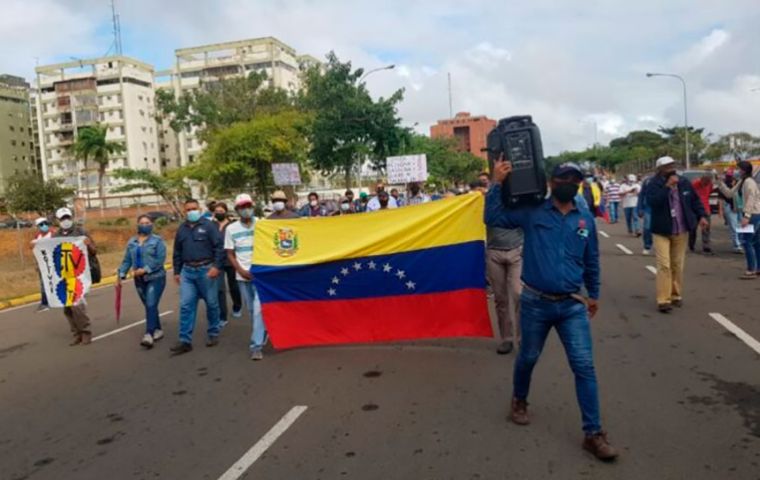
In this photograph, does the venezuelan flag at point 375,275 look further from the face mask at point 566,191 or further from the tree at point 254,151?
the tree at point 254,151

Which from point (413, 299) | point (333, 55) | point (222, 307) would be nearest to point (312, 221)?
point (413, 299)

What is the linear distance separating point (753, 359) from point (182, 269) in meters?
6.26

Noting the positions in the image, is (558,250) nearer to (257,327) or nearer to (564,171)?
(564,171)

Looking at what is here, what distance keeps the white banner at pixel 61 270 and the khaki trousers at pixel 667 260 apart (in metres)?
7.55

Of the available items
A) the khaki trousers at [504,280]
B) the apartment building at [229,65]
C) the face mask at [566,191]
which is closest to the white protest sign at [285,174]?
the khaki trousers at [504,280]

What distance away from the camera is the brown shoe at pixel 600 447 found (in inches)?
165

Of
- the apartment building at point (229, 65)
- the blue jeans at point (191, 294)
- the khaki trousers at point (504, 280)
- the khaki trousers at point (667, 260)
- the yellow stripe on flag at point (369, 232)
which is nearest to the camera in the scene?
the khaki trousers at point (504, 280)

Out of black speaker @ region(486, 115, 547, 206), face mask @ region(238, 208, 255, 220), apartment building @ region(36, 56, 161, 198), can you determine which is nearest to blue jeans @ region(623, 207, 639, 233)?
face mask @ region(238, 208, 255, 220)

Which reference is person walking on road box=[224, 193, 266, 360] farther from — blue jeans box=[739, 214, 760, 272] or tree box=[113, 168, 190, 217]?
tree box=[113, 168, 190, 217]

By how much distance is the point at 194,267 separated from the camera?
26.1 feet

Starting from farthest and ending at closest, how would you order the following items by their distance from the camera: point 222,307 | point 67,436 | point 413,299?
point 222,307 < point 413,299 < point 67,436

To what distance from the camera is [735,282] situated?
34.5ft

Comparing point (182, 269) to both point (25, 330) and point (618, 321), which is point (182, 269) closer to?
point (25, 330)

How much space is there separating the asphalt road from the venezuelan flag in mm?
289
